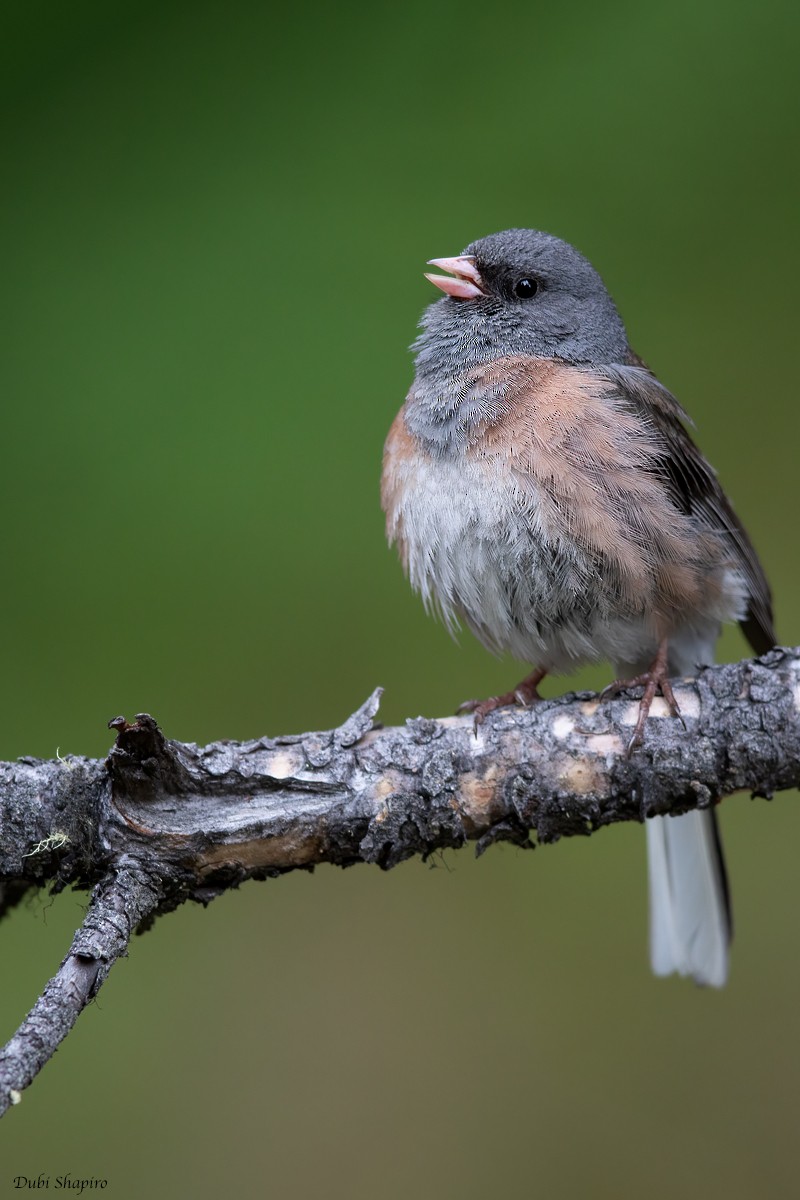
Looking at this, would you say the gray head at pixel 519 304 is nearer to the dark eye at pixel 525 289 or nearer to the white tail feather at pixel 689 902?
the dark eye at pixel 525 289

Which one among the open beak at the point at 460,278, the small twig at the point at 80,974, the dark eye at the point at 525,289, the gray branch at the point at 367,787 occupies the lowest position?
the small twig at the point at 80,974

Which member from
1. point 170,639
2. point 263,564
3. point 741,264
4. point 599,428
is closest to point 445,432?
point 599,428

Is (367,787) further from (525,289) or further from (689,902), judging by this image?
(525,289)

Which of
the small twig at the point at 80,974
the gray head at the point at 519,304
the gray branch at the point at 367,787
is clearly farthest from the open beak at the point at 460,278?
the small twig at the point at 80,974

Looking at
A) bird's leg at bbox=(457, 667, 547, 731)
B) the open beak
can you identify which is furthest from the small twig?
the open beak

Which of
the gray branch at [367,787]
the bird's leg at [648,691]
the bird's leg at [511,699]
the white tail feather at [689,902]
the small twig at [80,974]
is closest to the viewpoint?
the small twig at [80,974]

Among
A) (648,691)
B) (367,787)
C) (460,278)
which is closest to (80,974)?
(367,787)

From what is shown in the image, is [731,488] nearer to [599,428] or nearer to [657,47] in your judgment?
[599,428]

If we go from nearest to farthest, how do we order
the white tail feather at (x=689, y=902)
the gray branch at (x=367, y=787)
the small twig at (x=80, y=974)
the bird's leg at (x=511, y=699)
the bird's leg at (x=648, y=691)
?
the small twig at (x=80, y=974) < the gray branch at (x=367, y=787) < the bird's leg at (x=648, y=691) < the bird's leg at (x=511, y=699) < the white tail feather at (x=689, y=902)
